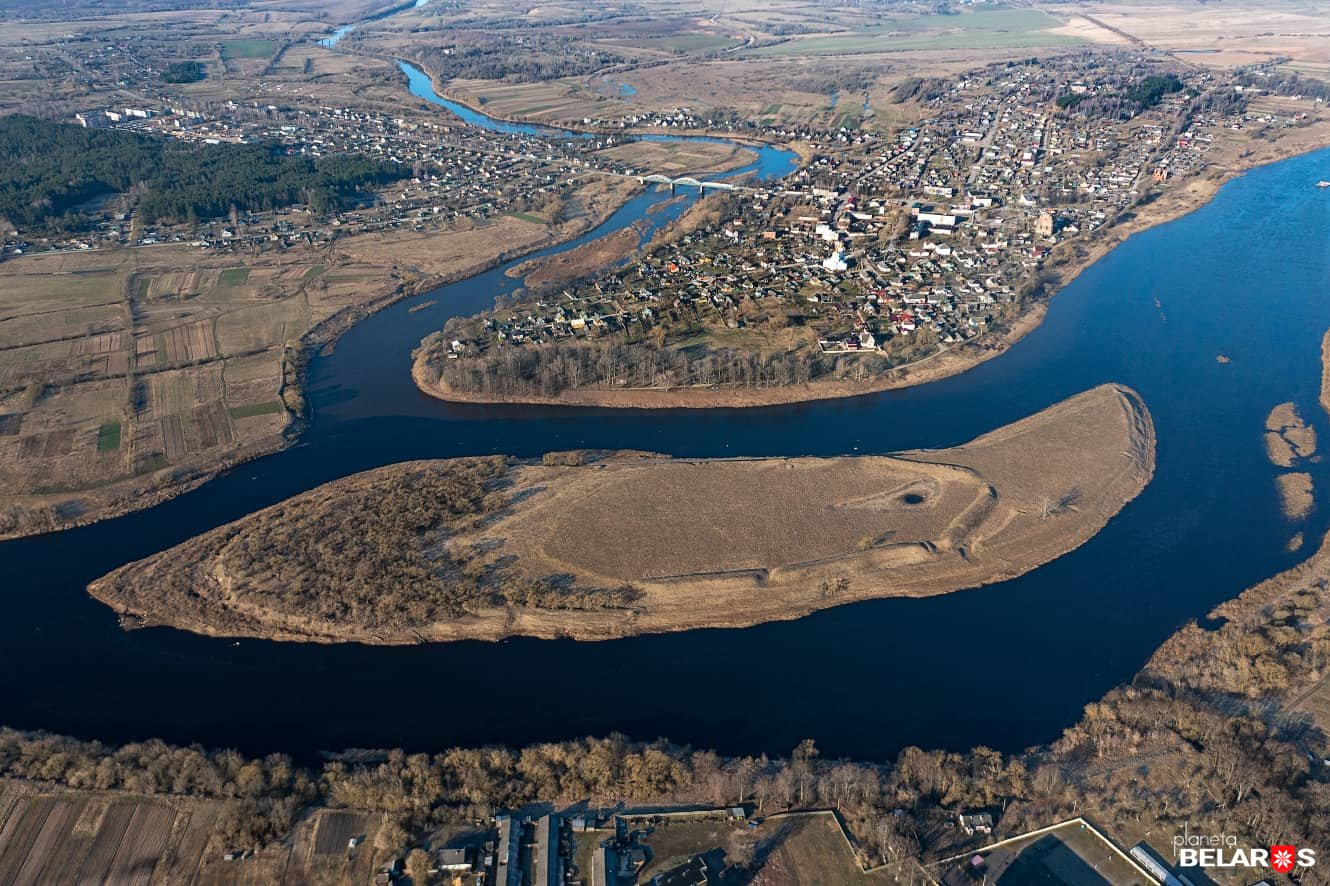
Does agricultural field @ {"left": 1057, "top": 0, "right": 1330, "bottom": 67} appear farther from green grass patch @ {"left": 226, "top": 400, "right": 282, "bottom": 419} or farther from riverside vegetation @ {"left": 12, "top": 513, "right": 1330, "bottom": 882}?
green grass patch @ {"left": 226, "top": 400, "right": 282, "bottom": 419}

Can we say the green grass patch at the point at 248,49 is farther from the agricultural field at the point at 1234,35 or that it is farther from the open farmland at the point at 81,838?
the open farmland at the point at 81,838

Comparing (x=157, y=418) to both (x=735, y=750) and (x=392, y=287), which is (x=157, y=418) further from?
(x=735, y=750)

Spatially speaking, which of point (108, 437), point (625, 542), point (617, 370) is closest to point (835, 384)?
point (617, 370)

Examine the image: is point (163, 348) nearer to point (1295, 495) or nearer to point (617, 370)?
point (617, 370)

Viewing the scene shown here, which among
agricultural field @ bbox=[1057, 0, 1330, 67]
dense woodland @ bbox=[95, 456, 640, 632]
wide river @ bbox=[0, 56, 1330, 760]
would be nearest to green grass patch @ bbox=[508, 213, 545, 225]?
wide river @ bbox=[0, 56, 1330, 760]

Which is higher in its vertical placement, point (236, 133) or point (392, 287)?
point (236, 133)

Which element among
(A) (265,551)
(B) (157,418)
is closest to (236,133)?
(B) (157,418)
